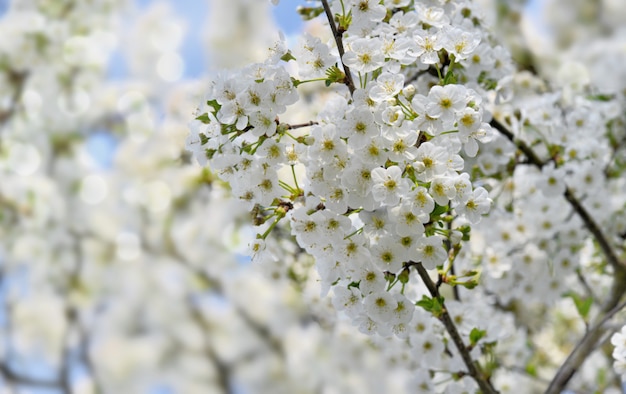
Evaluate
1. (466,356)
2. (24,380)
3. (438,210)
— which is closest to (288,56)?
(438,210)

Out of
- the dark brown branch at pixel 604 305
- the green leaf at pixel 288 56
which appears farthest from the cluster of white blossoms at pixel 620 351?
the green leaf at pixel 288 56

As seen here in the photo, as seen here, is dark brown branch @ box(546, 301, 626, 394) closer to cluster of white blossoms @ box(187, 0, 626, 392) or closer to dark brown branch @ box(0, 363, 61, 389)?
cluster of white blossoms @ box(187, 0, 626, 392)

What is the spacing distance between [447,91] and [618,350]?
343 millimetres

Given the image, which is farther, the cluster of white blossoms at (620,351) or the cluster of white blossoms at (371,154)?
the cluster of white blossoms at (620,351)

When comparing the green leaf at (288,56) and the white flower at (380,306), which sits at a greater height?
the green leaf at (288,56)

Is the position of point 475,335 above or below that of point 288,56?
below

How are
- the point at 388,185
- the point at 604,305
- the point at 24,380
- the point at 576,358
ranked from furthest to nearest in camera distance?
the point at 24,380 < the point at 604,305 < the point at 576,358 < the point at 388,185

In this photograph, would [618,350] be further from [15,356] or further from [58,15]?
[15,356]

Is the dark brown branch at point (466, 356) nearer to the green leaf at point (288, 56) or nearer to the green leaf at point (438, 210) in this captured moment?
the green leaf at point (438, 210)

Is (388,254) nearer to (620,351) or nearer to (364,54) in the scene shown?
(364,54)

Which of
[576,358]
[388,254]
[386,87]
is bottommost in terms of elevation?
[576,358]

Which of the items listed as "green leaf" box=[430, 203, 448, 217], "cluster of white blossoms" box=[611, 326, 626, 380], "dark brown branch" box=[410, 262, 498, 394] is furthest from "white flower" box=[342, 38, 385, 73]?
"cluster of white blossoms" box=[611, 326, 626, 380]

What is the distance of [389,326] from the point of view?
1.88 feet

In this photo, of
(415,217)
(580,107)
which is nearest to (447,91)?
(415,217)
